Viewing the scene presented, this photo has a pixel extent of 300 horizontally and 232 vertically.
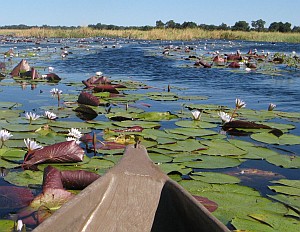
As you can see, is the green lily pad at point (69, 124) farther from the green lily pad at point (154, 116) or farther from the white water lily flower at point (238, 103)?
the white water lily flower at point (238, 103)

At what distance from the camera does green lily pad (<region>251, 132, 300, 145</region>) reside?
145 inches

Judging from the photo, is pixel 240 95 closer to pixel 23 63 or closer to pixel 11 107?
pixel 11 107

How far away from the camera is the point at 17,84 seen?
24.7 ft

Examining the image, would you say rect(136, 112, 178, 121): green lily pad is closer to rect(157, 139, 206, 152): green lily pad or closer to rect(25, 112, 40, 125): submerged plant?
rect(157, 139, 206, 152): green lily pad

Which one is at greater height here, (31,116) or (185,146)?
(31,116)

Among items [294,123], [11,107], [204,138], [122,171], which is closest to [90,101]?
[11,107]

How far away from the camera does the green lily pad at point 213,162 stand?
307 cm

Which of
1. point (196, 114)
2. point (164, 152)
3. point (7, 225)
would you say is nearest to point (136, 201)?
point (7, 225)

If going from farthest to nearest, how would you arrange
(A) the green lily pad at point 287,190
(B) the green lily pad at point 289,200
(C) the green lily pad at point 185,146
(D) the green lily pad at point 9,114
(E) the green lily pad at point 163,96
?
(E) the green lily pad at point 163,96 < (D) the green lily pad at point 9,114 < (C) the green lily pad at point 185,146 < (A) the green lily pad at point 287,190 < (B) the green lily pad at point 289,200

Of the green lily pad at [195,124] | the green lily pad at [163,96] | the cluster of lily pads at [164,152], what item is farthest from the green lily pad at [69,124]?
the green lily pad at [163,96]

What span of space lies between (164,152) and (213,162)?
41 centimetres

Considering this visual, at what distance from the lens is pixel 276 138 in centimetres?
381

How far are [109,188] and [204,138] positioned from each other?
2.12 metres

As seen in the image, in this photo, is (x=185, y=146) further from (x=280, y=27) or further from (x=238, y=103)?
(x=280, y=27)
